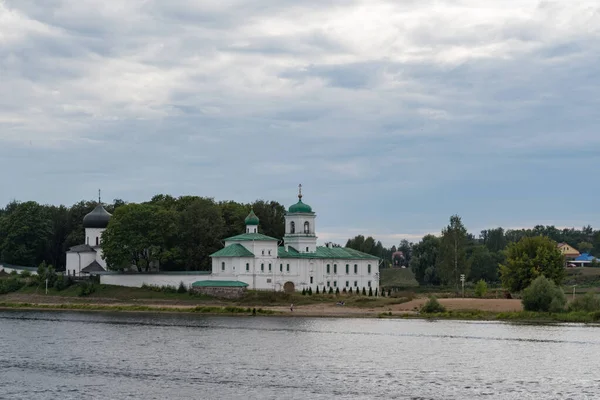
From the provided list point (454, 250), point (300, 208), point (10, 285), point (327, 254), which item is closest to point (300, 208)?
point (300, 208)

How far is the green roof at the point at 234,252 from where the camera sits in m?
87.3

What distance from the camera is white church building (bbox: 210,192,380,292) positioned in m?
88.1

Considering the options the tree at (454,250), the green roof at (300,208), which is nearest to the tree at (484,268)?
the tree at (454,250)

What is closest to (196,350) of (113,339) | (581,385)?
(113,339)

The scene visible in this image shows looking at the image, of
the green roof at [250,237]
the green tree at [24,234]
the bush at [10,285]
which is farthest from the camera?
the green tree at [24,234]

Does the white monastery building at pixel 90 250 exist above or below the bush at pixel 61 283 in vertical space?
above

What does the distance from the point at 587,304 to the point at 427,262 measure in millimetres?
50060

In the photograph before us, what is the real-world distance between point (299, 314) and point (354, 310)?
484 centimetres

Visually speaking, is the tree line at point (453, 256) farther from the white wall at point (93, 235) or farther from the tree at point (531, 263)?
the white wall at point (93, 235)

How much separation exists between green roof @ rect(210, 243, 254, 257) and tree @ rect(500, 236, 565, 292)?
74.4ft

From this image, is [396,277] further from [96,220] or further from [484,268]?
[96,220]

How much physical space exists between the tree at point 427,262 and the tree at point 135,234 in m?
37.9

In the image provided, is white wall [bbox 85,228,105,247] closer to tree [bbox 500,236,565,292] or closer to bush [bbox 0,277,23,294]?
bush [bbox 0,277,23,294]

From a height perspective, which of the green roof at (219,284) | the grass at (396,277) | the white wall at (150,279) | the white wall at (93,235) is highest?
the white wall at (93,235)
